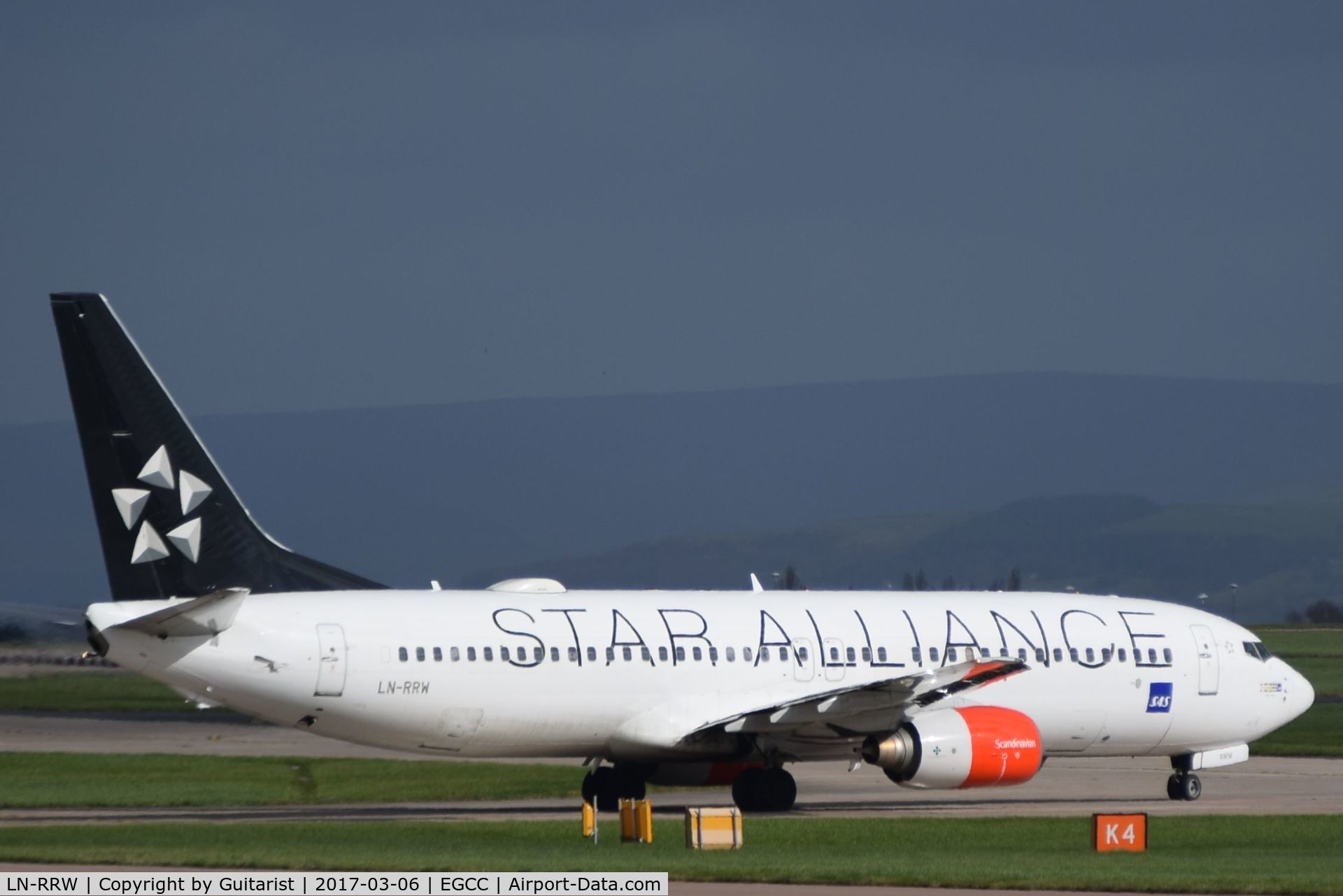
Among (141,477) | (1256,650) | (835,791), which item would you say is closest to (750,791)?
(835,791)

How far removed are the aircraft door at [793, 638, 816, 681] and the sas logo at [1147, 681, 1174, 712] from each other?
21.2 ft

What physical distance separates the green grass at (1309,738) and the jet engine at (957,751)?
1811cm

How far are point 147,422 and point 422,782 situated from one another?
459 inches

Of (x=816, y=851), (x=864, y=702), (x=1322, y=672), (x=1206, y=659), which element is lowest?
(x=816, y=851)

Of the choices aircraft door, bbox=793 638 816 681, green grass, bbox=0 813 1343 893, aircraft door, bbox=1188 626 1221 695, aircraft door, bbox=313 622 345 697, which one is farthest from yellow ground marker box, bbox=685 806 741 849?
aircraft door, bbox=1188 626 1221 695

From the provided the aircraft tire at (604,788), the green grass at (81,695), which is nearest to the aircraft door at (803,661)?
the aircraft tire at (604,788)

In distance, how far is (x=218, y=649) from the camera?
29.8m

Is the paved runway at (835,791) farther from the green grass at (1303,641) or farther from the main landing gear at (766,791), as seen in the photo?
the green grass at (1303,641)

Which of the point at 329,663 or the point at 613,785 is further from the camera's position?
the point at 613,785

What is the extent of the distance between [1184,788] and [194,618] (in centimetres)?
1743

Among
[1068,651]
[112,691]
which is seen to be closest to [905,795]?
[1068,651]

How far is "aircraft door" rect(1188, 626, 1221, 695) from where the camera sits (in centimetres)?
3750

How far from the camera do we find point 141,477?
30.3 meters

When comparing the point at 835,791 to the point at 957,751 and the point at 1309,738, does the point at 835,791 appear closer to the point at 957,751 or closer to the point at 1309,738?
the point at 957,751
